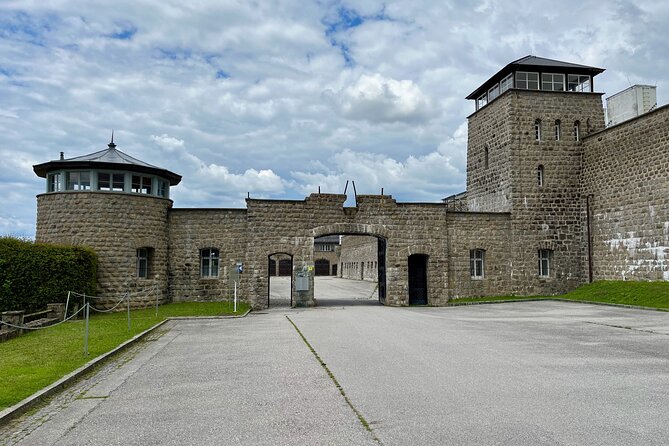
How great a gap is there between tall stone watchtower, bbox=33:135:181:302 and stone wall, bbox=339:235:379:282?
2857 cm

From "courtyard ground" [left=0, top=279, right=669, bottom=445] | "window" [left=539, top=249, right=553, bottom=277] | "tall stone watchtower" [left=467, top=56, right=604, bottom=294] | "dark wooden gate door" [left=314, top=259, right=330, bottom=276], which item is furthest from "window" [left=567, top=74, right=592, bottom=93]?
"dark wooden gate door" [left=314, top=259, right=330, bottom=276]

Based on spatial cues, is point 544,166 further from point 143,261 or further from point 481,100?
point 143,261

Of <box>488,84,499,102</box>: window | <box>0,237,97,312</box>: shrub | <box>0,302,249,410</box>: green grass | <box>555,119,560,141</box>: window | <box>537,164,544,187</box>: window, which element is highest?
<box>488,84,499,102</box>: window

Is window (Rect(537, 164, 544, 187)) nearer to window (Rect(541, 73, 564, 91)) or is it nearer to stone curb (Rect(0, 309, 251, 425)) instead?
window (Rect(541, 73, 564, 91))

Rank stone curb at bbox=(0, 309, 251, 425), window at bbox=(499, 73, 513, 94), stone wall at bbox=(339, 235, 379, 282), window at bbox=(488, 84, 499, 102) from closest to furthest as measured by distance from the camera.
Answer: stone curb at bbox=(0, 309, 251, 425), window at bbox=(499, 73, 513, 94), window at bbox=(488, 84, 499, 102), stone wall at bbox=(339, 235, 379, 282)

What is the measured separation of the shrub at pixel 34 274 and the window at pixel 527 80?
2241 cm

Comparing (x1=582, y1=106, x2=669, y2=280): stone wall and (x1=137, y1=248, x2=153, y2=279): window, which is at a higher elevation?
(x1=582, y1=106, x2=669, y2=280): stone wall

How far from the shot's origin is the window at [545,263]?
2756 cm

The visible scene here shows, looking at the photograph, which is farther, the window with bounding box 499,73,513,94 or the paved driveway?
the window with bounding box 499,73,513,94

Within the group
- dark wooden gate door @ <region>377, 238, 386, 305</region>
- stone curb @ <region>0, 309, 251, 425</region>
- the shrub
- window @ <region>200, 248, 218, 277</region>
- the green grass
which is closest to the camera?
stone curb @ <region>0, 309, 251, 425</region>

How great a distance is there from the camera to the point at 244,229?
24969 millimetres

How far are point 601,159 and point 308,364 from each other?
860 inches

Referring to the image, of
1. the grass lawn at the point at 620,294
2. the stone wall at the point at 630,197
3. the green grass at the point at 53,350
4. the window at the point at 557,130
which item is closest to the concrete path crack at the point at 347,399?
the green grass at the point at 53,350

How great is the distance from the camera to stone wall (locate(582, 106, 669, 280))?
2236 centimetres
